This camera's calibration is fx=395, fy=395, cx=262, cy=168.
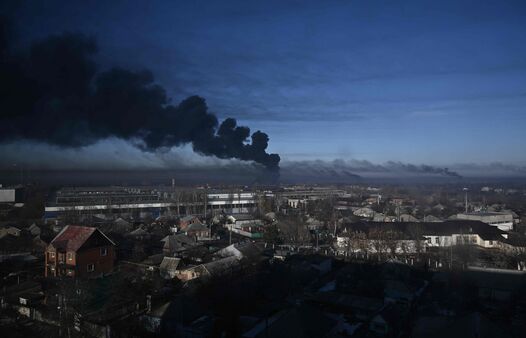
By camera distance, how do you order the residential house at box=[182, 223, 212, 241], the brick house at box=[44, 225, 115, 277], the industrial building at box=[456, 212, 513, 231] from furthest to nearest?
the industrial building at box=[456, 212, 513, 231] < the residential house at box=[182, 223, 212, 241] < the brick house at box=[44, 225, 115, 277]

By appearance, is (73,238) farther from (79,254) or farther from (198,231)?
(198,231)

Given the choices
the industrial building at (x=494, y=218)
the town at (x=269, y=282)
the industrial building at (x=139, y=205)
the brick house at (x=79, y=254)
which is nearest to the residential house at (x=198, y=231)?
the town at (x=269, y=282)

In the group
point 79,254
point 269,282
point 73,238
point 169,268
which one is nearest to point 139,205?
point 73,238

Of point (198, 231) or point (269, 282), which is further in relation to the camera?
point (198, 231)

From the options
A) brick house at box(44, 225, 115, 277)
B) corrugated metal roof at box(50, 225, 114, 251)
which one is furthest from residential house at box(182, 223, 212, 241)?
corrugated metal roof at box(50, 225, 114, 251)

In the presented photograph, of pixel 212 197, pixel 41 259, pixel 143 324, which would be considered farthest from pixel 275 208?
pixel 143 324

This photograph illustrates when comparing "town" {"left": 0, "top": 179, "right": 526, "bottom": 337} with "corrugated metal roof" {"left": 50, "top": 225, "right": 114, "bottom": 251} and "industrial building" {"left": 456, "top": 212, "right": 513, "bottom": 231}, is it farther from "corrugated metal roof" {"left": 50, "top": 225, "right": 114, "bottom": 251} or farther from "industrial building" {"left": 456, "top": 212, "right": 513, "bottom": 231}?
"industrial building" {"left": 456, "top": 212, "right": 513, "bottom": 231}

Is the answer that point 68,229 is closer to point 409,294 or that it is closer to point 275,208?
point 409,294

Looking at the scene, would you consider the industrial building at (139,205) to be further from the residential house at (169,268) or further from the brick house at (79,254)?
the residential house at (169,268)
